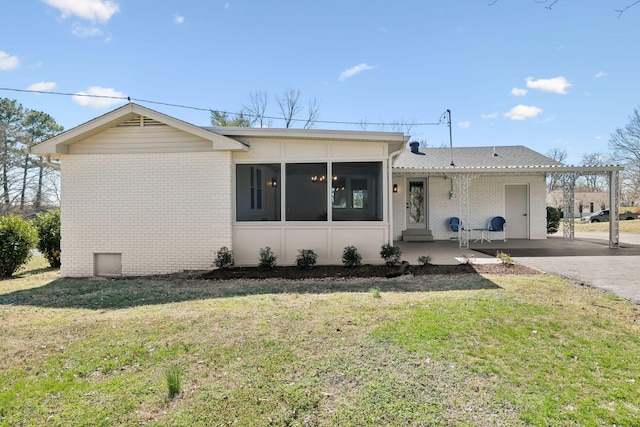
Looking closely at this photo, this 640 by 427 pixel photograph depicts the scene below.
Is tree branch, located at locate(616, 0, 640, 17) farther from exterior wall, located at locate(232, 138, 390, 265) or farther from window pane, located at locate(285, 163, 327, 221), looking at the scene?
window pane, located at locate(285, 163, 327, 221)

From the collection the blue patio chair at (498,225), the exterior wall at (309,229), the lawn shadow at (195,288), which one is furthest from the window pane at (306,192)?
the blue patio chair at (498,225)

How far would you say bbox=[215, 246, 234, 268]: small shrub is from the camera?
24.7 feet

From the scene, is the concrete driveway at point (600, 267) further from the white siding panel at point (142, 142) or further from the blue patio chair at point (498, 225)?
the white siding panel at point (142, 142)

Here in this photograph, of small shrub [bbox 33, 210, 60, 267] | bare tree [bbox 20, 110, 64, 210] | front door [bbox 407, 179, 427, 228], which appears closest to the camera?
small shrub [bbox 33, 210, 60, 267]

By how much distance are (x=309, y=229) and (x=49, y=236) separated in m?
7.26

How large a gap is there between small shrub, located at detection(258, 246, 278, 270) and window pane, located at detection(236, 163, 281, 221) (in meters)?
0.79

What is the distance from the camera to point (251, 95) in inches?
1111

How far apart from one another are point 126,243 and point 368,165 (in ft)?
18.3

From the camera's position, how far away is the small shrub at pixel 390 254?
750 cm

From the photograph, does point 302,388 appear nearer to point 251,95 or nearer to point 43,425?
point 43,425

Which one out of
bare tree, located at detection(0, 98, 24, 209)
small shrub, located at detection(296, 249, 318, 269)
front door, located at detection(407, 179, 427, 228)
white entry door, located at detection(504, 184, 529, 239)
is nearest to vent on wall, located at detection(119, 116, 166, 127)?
small shrub, located at detection(296, 249, 318, 269)

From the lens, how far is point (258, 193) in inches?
315

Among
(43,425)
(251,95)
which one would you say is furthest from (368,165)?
(251,95)

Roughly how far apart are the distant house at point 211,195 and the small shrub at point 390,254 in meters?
0.26
